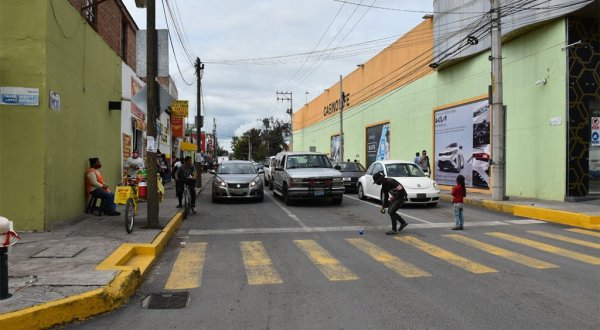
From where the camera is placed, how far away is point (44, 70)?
8977 millimetres

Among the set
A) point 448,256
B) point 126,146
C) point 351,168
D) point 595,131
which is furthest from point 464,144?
point 448,256

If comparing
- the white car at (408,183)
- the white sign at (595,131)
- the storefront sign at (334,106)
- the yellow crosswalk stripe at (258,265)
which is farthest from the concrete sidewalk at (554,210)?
the storefront sign at (334,106)

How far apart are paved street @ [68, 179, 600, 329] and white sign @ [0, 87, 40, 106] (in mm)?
3765

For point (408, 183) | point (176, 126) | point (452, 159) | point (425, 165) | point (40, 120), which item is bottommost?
point (408, 183)

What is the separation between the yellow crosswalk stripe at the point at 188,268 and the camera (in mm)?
6344

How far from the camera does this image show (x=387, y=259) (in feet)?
25.5

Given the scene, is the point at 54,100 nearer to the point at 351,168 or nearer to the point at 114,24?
the point at 114,24

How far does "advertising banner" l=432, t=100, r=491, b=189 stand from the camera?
1927 cm

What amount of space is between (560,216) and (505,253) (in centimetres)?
506

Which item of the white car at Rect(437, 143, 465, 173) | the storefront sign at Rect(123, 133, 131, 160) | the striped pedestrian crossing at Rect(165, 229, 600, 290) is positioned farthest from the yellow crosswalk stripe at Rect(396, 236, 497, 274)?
the white car at Rect(437, 143, 465, 173)

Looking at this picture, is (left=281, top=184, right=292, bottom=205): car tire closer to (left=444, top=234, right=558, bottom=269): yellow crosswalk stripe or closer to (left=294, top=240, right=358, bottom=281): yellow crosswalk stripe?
(left=294, top=240, right=358, bottom=281): yellow crosswalk stripe

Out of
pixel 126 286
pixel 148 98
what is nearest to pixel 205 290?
pixel 126 286

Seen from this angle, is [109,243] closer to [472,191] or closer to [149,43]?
[149,43]

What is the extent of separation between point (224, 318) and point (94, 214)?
26.3 feet
